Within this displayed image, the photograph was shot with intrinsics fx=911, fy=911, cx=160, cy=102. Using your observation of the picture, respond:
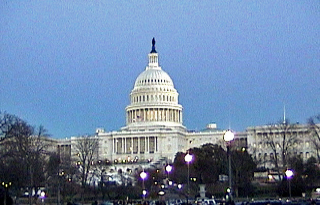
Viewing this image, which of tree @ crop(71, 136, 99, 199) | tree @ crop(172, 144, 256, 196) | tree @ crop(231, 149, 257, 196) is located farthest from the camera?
tree @ crop(71, 136, 99, 199)

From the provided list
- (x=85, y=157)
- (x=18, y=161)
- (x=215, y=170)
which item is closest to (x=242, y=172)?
(x=215, y=170)

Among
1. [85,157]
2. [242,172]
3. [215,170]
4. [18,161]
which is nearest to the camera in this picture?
[18,161]

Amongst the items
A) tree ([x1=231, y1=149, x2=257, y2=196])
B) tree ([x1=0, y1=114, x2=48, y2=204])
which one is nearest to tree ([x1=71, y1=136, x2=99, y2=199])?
tree ([x1=0, y1=114, x2=48, y2=204])

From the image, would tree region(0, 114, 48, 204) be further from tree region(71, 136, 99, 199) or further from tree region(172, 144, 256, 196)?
tree region(172, 144, 256, 196)

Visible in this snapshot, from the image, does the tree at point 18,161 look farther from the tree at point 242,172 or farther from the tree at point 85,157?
the tree at point 242,172

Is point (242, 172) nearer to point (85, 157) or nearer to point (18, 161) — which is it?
point (85, 157)

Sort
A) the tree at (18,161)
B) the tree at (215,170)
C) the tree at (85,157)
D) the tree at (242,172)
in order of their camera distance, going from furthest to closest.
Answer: the tree at (85,157) < the tree at (215,170) < the tree at (242,172) < the tree at (18,161)

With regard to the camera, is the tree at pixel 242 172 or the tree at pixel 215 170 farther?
the tree at pixel 215 170

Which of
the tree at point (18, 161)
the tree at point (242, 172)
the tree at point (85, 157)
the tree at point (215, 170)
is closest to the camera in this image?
the tree at point (18, 161)

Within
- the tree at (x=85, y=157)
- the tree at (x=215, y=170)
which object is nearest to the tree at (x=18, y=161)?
the tree at (x=85, y=157)

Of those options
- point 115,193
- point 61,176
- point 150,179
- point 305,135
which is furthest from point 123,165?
point 61,176

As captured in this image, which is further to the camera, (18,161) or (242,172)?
(242,172)

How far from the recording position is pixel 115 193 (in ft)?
374

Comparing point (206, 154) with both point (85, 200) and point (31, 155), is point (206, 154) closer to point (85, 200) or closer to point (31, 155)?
point (85, 200)
